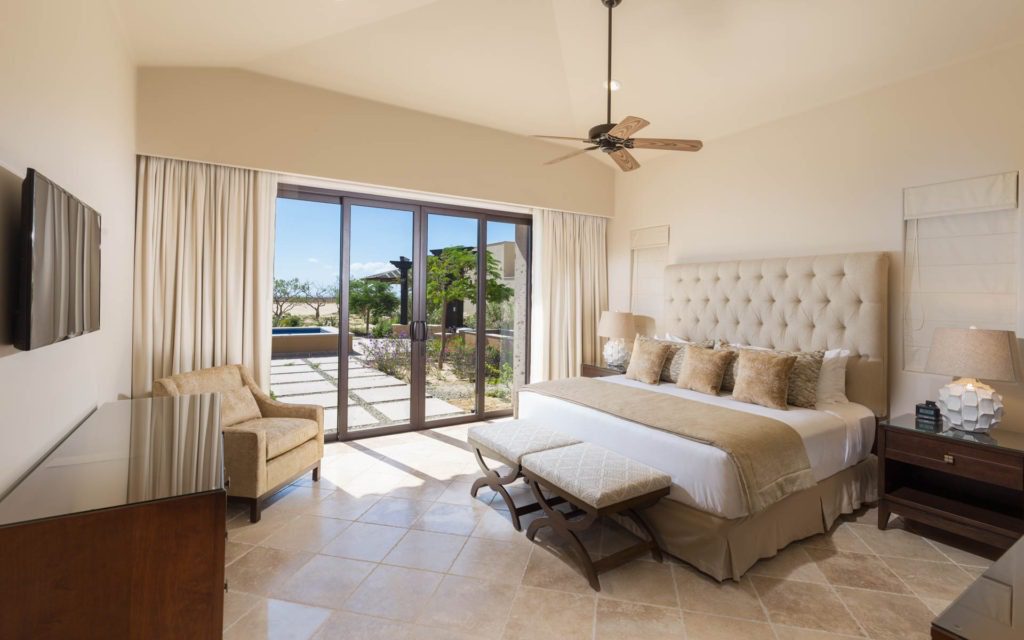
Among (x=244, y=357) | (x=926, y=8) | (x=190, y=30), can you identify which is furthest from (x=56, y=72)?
(x=926, y=8)

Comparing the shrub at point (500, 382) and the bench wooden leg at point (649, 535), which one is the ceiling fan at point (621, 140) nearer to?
the bench wooden leg at point (649, 535)

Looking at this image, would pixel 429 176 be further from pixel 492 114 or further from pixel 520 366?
pixel 520 366

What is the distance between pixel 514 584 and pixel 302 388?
2.86m

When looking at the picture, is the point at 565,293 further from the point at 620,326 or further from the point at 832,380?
the point at 832,380

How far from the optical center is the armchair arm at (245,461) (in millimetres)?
2863

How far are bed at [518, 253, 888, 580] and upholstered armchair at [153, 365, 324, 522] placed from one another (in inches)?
63.7

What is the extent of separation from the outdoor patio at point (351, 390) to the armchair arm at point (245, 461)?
1385 millimetres

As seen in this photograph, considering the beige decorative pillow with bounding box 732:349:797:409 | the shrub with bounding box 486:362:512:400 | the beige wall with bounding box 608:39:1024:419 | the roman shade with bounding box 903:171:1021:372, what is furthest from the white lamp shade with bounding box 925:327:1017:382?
the shrub with bounding box 486:362:512:400

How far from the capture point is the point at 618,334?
197 inches

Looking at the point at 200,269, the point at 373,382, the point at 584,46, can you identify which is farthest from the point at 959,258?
the point at 200,269

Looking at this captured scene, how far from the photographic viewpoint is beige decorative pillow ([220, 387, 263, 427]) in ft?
10.6

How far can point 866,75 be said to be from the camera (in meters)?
3.30

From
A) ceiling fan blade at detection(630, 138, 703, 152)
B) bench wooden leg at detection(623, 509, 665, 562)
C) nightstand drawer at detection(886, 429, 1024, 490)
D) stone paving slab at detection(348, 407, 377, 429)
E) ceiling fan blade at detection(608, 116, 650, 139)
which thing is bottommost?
bench wooden leg at detection(623, 509, 665, 562)

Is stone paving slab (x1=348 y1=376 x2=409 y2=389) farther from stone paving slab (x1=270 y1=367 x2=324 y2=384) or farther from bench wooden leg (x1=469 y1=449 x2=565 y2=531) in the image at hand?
bench wooden leg (x1=469 y1=449 x2=565 y2=531)
